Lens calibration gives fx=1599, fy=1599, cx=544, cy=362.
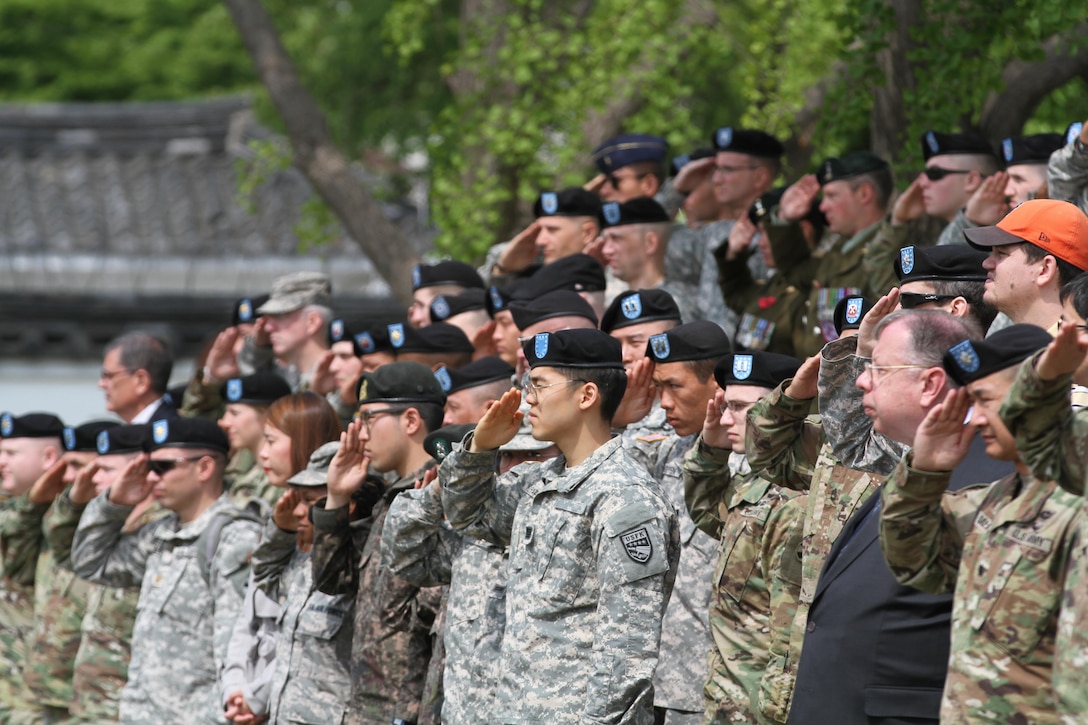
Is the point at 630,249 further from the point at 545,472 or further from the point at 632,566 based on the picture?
the point at 632,566

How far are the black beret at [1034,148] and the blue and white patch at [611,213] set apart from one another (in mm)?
2052

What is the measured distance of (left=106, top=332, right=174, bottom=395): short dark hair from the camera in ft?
30.5

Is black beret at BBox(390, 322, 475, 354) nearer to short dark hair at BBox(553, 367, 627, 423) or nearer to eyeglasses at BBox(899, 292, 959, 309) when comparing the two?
short dark hair at BBox(553, 367, 627, 423)

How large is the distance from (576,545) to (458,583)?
0.88m

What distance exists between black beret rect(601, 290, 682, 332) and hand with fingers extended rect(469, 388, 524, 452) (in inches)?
49.7

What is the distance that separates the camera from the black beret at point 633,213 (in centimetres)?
789

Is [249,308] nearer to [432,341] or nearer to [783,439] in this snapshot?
[432,341]

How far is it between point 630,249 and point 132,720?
127 inches

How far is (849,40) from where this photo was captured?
8.58 meters

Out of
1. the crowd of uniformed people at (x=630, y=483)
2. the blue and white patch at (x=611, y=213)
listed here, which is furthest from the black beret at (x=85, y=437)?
the blue and white patch at (x=611, y=213)

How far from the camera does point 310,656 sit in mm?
6504

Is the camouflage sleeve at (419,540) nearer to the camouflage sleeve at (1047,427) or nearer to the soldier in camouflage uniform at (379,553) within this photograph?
the soldier in camouflage uniform at (379,553)

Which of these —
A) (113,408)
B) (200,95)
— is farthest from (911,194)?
(200,95)

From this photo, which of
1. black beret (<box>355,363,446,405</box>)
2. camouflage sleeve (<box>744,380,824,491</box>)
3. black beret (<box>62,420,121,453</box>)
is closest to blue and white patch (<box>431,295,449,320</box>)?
black beret (<box>355,363,446,405</box>)
